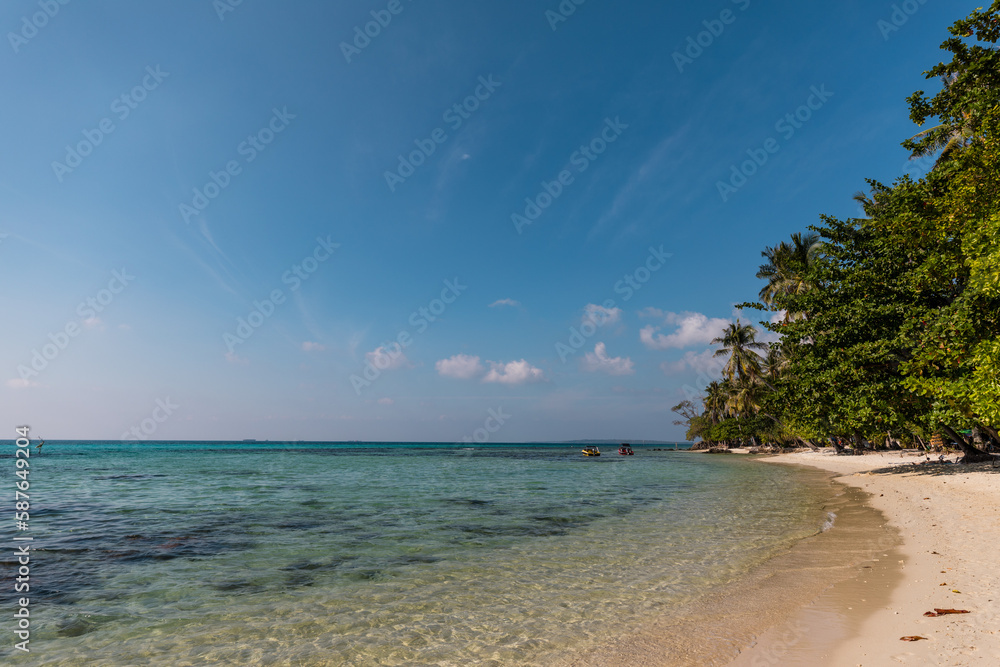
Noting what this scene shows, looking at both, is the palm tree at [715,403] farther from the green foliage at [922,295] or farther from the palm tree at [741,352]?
the green foliage at [922,295]

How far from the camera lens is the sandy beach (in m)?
5.18

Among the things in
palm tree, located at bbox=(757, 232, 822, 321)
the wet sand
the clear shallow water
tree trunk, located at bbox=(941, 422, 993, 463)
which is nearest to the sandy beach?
the wet sand

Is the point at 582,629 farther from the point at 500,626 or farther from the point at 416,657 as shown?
the point at 416,657

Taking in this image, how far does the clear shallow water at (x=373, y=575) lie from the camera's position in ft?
20.8

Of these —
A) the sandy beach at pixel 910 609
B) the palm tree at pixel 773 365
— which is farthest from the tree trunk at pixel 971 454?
the palm tree at pixel 773 365

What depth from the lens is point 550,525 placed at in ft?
48.3

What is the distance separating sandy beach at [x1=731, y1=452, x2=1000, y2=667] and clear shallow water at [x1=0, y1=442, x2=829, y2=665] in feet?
6.11

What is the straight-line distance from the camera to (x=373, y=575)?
9383 mm

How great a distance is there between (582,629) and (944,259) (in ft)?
62.6

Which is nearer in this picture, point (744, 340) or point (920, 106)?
point (920, 106)

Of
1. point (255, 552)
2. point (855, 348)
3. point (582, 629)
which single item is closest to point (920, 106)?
point (855, 348)

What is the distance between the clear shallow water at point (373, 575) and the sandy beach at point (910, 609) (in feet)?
6.11

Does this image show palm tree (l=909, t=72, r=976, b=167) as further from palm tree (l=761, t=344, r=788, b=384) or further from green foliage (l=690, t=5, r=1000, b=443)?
palm tree (l=761, t=344, r=788, b=384)

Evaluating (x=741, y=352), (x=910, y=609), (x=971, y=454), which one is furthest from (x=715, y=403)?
(x=910, y=609)
